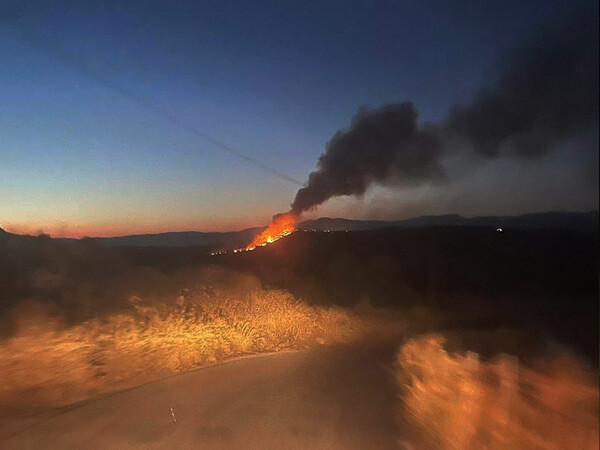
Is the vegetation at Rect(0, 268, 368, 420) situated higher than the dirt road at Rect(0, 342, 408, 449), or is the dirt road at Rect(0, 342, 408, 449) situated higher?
the vegetation at Rect(0, 268, 368, 420)

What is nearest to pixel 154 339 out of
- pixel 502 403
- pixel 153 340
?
pixel 153 340

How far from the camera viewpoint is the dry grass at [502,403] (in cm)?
580

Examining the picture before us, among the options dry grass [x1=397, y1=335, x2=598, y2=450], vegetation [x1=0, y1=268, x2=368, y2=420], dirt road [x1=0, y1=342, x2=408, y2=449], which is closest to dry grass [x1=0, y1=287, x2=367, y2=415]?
vegetation [x1=0, y1=268, x2=368, y2=420]

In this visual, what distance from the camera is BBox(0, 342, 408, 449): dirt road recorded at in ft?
25.0

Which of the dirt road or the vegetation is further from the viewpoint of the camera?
the vegetation

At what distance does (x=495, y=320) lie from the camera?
15188mm

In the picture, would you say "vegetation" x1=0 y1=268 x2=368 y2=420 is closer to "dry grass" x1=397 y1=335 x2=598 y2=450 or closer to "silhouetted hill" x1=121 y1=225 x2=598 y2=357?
"silhouetted hill" x1=121 y1=225 x2=598 y2=357

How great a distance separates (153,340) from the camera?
45.3 feet

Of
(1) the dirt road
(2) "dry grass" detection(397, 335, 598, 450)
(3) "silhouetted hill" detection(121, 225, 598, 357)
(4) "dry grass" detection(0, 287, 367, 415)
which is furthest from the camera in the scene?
(3) "silhouetted hill" detection(121, 225, 598, 357)

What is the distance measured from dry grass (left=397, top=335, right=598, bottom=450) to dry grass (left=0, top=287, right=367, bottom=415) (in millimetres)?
4982

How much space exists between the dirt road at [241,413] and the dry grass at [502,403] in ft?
2.09

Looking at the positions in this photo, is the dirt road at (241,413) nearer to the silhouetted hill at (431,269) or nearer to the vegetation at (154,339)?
the vegetation at (154,339)

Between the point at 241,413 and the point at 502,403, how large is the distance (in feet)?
11.7

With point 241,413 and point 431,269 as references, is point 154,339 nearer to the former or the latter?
point 241,413
